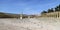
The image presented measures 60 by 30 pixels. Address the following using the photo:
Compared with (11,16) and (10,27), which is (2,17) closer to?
(11,16)

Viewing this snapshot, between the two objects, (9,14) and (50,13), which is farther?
(50,13)

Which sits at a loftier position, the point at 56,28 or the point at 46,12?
the point at 46,12

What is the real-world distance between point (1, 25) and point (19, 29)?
0.75 meters

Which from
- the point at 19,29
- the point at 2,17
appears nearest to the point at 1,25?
the point at 19,29

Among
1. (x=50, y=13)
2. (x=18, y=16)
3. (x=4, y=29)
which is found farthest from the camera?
(x=50, y=13)

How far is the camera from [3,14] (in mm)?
7039

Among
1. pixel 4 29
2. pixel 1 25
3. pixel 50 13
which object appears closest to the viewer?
pixel 4 29

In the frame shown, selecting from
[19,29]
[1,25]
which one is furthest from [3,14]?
[19,29]

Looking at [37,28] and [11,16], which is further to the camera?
[11,16]

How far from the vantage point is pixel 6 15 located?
7.12 meters

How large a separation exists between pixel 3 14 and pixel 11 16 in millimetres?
460

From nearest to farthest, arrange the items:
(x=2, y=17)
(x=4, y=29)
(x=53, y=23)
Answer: (x=4, y=29), (x=53, y=23), (x=2, y=17)

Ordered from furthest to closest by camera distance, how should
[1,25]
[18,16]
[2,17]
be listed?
[18,16] → [2,17] → [1,25]

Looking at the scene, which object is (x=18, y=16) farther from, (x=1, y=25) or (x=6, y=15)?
(x=1, y=25)
